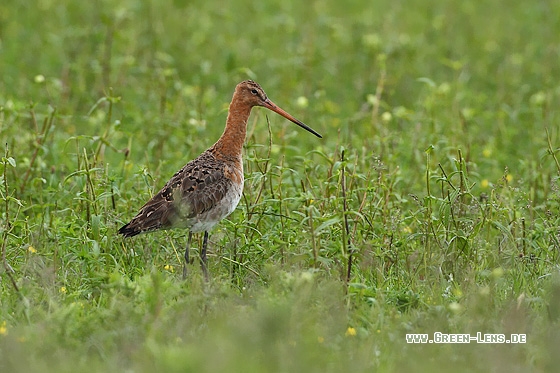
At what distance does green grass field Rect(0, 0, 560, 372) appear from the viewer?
4.86m

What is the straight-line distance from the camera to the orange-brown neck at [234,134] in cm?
682

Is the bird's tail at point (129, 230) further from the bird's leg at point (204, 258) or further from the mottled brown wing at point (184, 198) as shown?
the bird's leg at point (204, 258)

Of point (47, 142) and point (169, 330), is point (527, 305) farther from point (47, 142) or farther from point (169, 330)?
point (47, 142)

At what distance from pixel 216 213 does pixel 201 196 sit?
0.14m

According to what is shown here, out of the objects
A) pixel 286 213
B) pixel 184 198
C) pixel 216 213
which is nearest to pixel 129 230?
pixel 184 198

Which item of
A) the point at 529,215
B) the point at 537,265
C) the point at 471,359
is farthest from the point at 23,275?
the point at 529,215

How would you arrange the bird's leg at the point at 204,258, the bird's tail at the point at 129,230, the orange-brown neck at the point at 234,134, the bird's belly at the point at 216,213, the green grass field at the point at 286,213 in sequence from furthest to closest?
1. the orange-brown neck at the point at 234,134
2. the bird's belly at the point at 216,213
3. the bird's tail at the point at 129,230
4. the bird's leg at the point at 204,258
5. the green grass field at the point at 286,213

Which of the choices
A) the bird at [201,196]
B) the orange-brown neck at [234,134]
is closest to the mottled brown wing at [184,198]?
the bird at [201,196]

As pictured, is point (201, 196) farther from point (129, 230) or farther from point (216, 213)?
point (129, 230)

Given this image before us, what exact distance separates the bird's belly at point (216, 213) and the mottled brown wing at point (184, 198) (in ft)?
0.07

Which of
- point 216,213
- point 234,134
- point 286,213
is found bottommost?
point 216,213

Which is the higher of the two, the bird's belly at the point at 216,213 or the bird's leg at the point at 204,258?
the bird's belly at the point at 216,213

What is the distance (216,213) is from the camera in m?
Answer: 6.39

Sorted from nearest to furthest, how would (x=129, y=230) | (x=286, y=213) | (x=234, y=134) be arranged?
(x=129, y=230), (x=286, y=213), (x=234, y=134)
